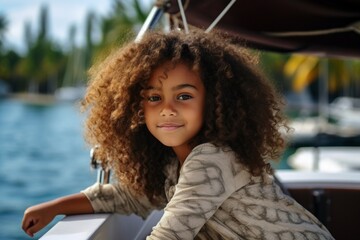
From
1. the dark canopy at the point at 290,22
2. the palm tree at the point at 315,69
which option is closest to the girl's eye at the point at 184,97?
the dark canopy at the point at 290,22

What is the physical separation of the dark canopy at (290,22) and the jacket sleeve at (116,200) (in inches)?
32.8

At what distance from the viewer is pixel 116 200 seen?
1.67 meters

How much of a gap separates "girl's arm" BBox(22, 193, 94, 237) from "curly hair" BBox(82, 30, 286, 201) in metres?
0.14

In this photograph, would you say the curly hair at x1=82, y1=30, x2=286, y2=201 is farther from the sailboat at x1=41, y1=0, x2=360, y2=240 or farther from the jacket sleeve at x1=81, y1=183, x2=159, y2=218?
the sailboat at x1=41, y1=0, x2=360, y2=240

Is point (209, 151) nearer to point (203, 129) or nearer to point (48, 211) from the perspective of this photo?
point (203, 129)

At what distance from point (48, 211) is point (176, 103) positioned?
531 millimetres

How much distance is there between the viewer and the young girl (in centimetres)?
130

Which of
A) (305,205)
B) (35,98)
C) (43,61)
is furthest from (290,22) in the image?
(35,98)

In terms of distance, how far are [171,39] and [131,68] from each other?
13 centimetres

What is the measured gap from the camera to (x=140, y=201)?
1.70 metres

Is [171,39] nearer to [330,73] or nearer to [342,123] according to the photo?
[342,123]

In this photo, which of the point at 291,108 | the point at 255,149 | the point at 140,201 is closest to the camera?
the point at 255,149

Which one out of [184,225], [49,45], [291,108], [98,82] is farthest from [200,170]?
[49,45]

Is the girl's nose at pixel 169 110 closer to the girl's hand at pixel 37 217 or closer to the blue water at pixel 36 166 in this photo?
the girl's hand at pixel 37 217
